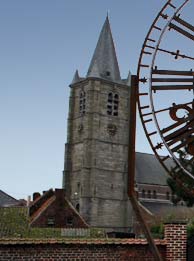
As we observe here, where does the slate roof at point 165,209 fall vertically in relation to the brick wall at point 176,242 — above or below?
above

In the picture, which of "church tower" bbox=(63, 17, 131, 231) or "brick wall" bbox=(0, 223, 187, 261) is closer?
"brick wall" bbox=(0, 223, 187, 261)

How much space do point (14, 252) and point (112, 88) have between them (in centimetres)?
6679

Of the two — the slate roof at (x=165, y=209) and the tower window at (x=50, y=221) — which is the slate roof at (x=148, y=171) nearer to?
the slate roof at (x=165, y=209)

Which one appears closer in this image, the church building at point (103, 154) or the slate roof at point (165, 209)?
the church building at point (103, 154)

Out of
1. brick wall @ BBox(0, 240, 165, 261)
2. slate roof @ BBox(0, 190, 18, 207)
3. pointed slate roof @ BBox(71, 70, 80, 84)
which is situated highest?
pointed slate roof @ BBox(71, 70, 80, 84)

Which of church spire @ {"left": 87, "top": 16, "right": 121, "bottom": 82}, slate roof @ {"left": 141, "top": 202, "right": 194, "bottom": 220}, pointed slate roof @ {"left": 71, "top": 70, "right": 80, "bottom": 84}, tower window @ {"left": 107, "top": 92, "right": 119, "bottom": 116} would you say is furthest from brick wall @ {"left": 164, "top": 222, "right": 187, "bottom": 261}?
pointed slate roof @ {"left": 71, "top": 70, "right": 80, "bottom": 84}

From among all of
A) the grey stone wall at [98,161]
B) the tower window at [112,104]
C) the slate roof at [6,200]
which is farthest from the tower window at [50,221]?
the tower window at [112,104]

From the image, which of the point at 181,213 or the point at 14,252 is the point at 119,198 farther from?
the point at 14,252

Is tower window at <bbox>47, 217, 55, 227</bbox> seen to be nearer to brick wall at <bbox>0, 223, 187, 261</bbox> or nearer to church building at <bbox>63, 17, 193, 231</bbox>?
church building at <bbox>63, 17, 193, 231</bbox>

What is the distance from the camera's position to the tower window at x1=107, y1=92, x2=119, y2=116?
80325 millimetres

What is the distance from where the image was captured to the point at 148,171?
85.2m

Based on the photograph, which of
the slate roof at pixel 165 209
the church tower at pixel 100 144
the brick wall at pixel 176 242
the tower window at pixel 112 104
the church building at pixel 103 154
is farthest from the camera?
the tower window at pixel 112 104

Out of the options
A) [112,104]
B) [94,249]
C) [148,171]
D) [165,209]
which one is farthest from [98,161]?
[94,249]

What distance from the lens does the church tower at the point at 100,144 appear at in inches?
2904
